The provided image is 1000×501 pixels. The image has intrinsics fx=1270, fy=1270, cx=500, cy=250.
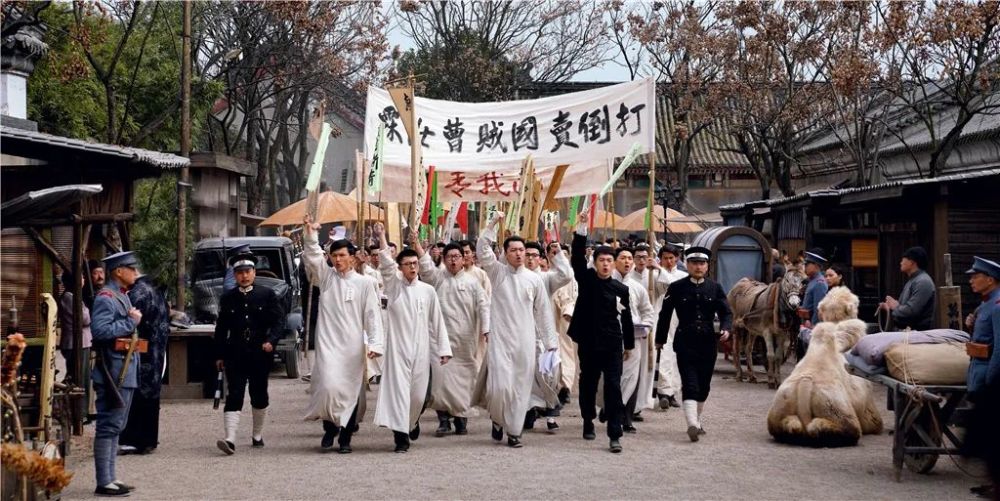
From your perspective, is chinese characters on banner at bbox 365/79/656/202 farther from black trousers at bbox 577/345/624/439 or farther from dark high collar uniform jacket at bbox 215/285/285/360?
dark high collar uniform jacket at bbox 215/285/285/360

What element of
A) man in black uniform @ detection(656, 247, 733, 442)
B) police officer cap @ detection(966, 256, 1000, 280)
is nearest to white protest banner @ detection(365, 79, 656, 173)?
man in black uniform @ detection(656, 247, 733, 442)

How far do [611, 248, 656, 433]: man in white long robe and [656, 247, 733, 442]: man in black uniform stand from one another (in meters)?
0.50

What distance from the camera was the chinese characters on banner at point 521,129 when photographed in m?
14.8

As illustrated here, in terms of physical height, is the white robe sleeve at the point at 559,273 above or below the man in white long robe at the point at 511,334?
above

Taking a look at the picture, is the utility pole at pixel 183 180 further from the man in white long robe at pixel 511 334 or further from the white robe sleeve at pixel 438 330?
the man in white long robe at pixel 511 334

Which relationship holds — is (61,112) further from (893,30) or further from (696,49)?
(696,49)

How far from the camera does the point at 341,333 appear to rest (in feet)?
37.3

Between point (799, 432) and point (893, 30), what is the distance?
38.5 ft

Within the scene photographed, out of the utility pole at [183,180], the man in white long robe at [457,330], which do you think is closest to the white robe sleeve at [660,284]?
the man in white long robe at [457,330]

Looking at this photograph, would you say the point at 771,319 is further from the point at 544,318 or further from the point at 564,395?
the point at 544,318

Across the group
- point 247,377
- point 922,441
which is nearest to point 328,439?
point 247,377

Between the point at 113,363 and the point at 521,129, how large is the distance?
7.21 metres

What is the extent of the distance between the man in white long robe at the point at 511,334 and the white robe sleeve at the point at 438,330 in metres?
0.43

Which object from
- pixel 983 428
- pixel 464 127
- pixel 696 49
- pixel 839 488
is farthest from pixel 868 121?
pixel 983 428
